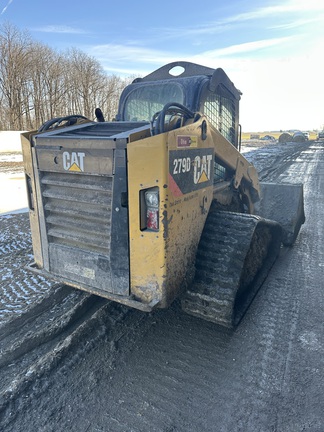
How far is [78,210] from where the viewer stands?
2.92 m

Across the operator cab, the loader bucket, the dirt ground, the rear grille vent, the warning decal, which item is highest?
the operator cab

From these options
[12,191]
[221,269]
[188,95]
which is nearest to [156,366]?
[221,269]

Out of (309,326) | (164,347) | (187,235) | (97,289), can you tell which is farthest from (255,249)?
(97,289)

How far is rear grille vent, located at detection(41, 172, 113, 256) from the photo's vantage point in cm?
277

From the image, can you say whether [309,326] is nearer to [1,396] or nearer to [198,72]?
[1,396]

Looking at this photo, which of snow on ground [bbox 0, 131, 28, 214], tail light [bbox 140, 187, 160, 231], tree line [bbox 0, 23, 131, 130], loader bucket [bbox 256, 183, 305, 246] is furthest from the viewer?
tree line [bbox 0, 23, 131, 130]

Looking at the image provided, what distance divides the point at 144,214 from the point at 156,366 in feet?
4.02

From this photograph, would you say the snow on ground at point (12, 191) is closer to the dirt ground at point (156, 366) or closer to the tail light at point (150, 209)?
the dirt ground at point (156, 366)

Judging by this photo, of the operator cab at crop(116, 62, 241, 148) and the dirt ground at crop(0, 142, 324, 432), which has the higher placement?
the operator cab at crop(116, 62, 241, 148)

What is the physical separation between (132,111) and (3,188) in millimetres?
7128

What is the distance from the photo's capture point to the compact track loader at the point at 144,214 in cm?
257

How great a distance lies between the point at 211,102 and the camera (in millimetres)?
3973

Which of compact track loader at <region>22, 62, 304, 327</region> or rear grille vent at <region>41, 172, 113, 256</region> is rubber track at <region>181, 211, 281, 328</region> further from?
rear grille vent at <region>41, 172, 113, 256</region>

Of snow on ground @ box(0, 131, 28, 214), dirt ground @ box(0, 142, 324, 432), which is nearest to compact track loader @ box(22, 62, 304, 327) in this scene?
dirt ground @ box(0, 142, 324, 432)
